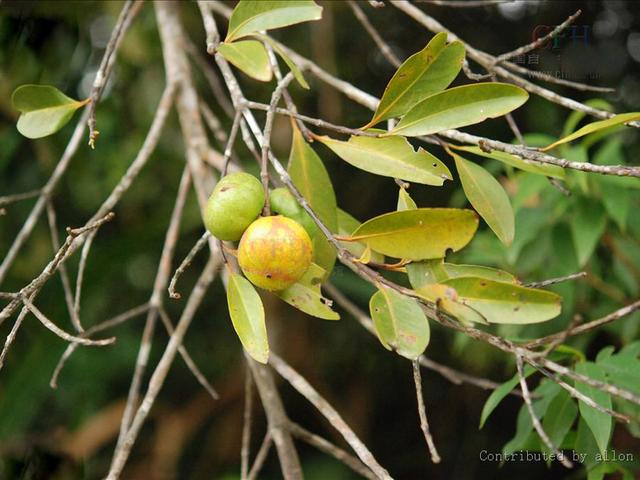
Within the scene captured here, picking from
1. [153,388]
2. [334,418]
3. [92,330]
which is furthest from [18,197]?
[334,418]

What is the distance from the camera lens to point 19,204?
218 cm

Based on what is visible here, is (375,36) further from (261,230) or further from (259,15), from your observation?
(261,230)

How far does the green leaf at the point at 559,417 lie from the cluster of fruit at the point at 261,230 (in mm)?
521

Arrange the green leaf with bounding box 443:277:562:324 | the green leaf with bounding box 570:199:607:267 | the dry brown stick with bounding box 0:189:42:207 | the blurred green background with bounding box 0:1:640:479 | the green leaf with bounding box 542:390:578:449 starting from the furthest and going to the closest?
the blurred green background with bounding box 0:1:640:479 → the green leaf with bounding box 570:199:607:267 → the dry brown stick with bounding box 0:189:42:207 → the green leaf with bounding box 542:390:578:449 → the green leaf with bounding box 443:277:562:324

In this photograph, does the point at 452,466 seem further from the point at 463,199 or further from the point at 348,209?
the point at 463,199

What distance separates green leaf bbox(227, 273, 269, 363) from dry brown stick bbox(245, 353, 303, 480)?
263 mm

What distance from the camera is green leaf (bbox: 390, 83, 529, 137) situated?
2.49ft

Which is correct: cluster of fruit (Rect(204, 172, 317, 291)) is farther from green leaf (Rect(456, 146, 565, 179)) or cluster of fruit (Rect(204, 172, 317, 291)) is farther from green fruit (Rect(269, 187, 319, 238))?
green leaf (Rect(456, 146, 565, 179))

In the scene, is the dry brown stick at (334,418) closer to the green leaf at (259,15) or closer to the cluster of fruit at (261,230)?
the cluster of fruit at (261,230)

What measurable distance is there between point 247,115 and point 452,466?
6.80 feet

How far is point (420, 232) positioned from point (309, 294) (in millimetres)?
136

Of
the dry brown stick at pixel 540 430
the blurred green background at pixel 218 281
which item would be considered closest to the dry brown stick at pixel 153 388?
the dry brown stick at pixel 540 430

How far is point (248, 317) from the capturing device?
731 millimetres

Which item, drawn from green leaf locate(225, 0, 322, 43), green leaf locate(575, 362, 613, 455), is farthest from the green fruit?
green leaf locate(575, 362, 613, 455)
